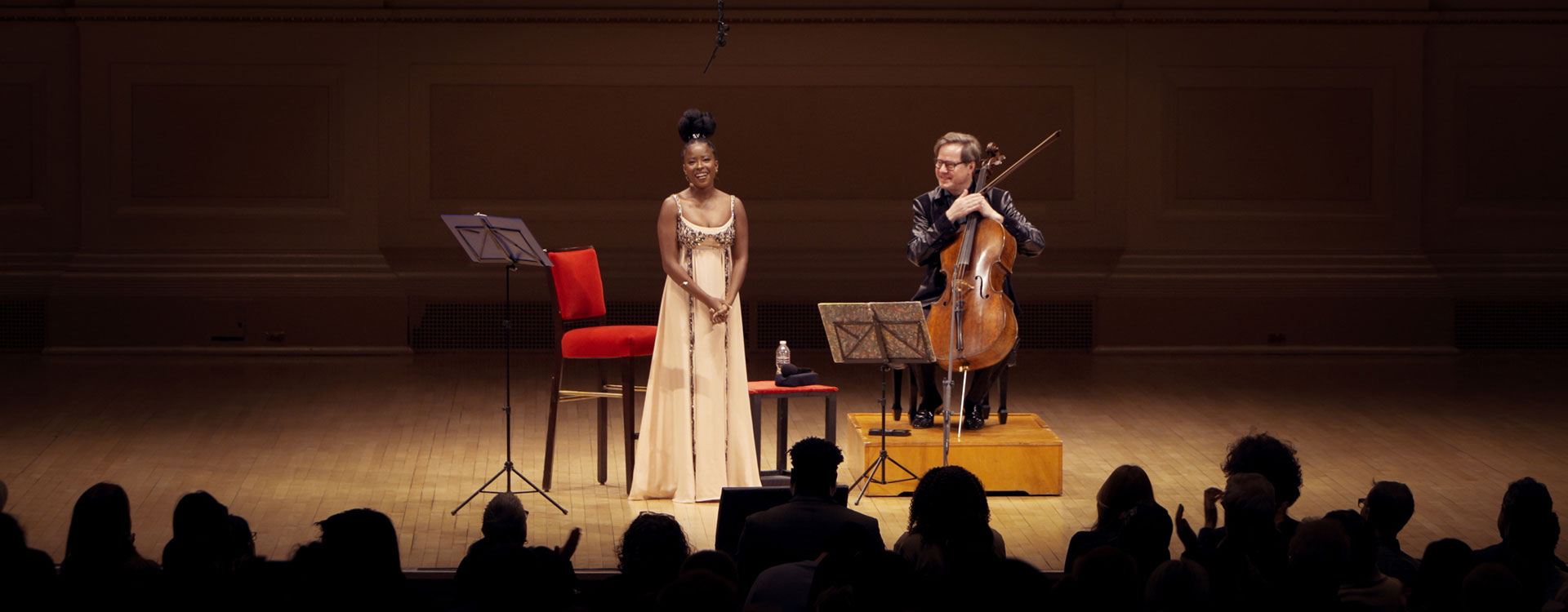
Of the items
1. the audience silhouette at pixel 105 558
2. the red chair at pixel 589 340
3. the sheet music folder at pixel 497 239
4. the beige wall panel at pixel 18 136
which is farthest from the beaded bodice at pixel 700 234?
the beige wall panel at pixel 18 136

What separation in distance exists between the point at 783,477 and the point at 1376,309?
5839mm

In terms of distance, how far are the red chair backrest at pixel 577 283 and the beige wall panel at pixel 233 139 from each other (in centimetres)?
445

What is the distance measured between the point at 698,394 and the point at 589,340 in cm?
49

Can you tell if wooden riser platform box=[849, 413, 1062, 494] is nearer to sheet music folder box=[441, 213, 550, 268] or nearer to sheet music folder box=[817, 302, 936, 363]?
sheet music folder box=[817, 302, 936, 363]

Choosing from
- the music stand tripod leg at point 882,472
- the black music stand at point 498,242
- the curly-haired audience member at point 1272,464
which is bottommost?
the music stand tripod leg at point 882,472

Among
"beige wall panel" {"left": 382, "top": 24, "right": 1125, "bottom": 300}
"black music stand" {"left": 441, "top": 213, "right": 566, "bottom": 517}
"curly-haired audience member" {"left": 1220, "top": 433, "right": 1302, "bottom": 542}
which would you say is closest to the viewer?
"curly-haired audience member" {"left": 1220, "top": 433, "right": 1302, "bottom": 542}

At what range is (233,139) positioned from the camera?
33.2 ft

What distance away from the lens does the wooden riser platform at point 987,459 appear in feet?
18.9

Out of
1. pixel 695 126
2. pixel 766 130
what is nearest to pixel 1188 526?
pixel 695 126

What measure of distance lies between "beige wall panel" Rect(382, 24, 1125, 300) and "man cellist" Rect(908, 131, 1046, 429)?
426cm

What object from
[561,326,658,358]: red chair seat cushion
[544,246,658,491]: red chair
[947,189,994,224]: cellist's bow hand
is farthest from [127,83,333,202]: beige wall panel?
[947,189,994,224]: cellist's bow hand

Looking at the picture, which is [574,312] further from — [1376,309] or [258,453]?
[1376,309]

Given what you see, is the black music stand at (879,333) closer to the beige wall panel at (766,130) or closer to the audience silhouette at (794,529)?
the audience silhouette at (794,529)

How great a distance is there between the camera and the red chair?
590 cm
